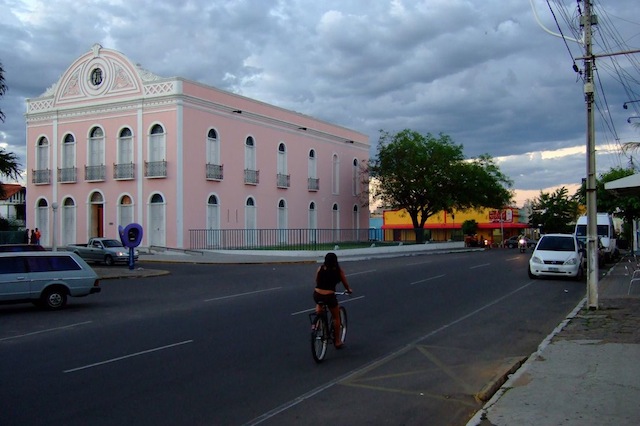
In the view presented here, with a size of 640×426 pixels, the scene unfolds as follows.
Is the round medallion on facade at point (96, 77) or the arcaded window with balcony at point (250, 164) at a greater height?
the round medallion on facade at point (96, 77)

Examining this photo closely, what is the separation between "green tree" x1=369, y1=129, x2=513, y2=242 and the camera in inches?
2094

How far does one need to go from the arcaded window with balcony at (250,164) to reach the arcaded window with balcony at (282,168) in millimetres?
3208

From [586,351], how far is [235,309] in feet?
25.9

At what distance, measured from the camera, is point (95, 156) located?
42344 mm

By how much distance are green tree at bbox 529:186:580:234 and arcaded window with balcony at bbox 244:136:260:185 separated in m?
43.9

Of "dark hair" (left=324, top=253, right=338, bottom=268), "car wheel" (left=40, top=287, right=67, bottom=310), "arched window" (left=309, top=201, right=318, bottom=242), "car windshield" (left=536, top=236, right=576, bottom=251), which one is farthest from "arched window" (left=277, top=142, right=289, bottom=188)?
"dark hair" (left=324, top=253, right=338, bottom=268)

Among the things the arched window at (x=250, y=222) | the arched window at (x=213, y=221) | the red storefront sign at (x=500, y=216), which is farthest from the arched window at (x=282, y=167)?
the red storefront sign at (x=500, y=216)

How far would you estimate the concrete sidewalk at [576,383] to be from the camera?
241 inches

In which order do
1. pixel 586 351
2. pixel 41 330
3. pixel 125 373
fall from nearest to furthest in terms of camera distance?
pixel 125 373
pixel 586 351
pixel 41 330

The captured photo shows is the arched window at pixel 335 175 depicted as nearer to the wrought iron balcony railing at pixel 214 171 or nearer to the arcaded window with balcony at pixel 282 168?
the arcaded window with balcony at pixel 282 168

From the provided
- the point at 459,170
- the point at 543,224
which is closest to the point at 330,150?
the point at 459,170

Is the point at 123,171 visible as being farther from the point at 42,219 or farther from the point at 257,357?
the point at 257,357

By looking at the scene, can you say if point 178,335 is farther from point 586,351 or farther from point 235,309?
point 586,351

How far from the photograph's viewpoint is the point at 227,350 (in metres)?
9.79
